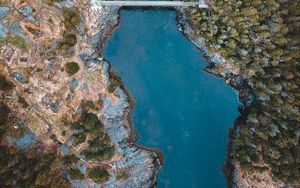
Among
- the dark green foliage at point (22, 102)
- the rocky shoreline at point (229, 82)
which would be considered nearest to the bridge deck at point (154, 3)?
the rocky shoreline at point (229, 82)

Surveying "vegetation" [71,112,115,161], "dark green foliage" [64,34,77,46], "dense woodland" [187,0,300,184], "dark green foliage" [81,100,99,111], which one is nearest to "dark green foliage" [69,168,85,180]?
"vegetation" [71,112,115,161]

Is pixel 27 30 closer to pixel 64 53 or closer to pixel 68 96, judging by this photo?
pixel 64 53

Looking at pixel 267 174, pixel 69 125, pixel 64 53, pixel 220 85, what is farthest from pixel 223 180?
pixel 64 53

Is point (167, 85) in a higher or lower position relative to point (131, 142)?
higher

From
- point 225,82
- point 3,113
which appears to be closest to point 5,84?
point 3,113

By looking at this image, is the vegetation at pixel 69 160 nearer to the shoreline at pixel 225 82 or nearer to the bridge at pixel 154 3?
the shoreline at pixel 225 82
